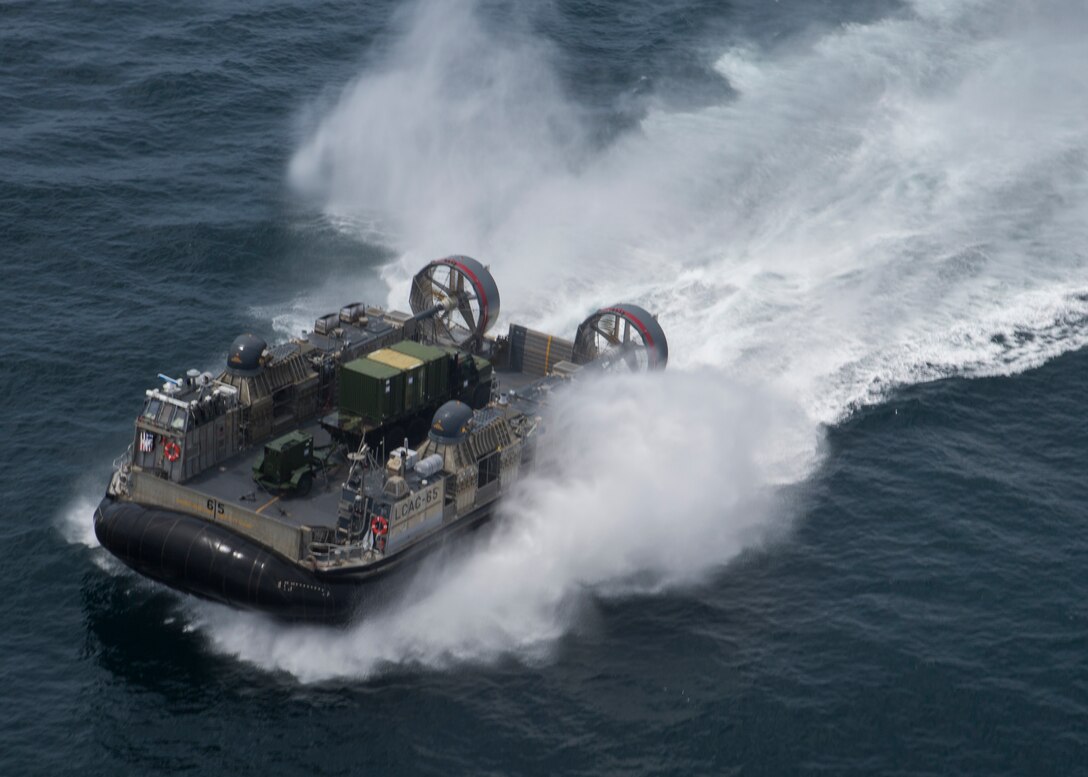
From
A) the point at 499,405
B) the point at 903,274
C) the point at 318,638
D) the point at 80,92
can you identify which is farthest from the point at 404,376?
the point at 80,92

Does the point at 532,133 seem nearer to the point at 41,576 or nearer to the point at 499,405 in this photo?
the point at 499,405

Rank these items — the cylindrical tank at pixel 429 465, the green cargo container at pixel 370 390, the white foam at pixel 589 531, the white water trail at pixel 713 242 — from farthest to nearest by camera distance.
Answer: the green cargo container at pixel 370 390
the white water trail at pixel 713 242
the cylindrical tank at pixel 429 465
the white foam at pixel 589 531

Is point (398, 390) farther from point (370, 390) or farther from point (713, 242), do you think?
point (713, 242)

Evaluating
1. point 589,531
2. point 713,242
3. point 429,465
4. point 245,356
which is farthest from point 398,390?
point 713,242

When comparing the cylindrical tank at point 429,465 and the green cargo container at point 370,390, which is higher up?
the green cargo container at point 370,390

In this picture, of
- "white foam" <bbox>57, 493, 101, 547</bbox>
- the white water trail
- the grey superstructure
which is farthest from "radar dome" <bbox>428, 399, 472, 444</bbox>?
"white foam" <bbox>57, 493, 101, 547</bbox>

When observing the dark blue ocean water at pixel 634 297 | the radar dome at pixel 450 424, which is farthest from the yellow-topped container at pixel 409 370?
the dark blue ocean water at pixel 634 297

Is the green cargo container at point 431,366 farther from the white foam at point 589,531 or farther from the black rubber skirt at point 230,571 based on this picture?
the black rubber skirt at point 230,571

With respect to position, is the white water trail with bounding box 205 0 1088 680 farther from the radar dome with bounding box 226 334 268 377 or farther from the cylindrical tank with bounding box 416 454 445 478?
the radar dome with bounding box 226 334 268 377
